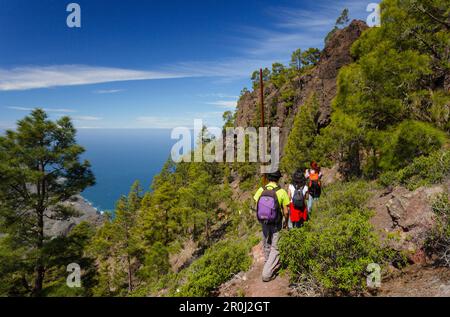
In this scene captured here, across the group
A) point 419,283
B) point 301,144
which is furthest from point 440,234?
point 301,144

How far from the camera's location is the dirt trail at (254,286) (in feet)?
17.4

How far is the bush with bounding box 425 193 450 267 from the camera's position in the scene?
4.52 m

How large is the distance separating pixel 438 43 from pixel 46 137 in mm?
19891

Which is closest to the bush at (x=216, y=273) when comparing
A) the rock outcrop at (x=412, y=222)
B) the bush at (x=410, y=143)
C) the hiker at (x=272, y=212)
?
the hiker at (x=272, y=212)

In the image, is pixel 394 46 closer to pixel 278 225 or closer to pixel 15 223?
pixel 278 225

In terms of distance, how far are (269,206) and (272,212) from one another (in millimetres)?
153

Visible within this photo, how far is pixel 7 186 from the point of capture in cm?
1196

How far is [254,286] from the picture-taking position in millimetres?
5762

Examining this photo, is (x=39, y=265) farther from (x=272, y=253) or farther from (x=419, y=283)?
(x=419, y=283)

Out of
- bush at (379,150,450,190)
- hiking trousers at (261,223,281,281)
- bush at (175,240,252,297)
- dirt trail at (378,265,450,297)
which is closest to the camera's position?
dirt trail at (378,265,450,297)

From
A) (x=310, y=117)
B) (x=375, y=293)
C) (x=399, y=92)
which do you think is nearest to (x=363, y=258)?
(x=375, y=293)

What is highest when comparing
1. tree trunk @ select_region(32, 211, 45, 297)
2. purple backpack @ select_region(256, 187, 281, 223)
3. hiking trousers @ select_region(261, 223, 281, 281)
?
purple backpack @ select_region(256, 187, 281, 223)

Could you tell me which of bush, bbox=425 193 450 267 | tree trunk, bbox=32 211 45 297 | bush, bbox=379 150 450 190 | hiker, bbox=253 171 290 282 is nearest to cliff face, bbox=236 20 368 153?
bush, bbox=379 150 450 190

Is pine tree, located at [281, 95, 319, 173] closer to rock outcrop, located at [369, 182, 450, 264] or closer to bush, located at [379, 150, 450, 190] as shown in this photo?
bush, located at [379, 150, 450, 190]
